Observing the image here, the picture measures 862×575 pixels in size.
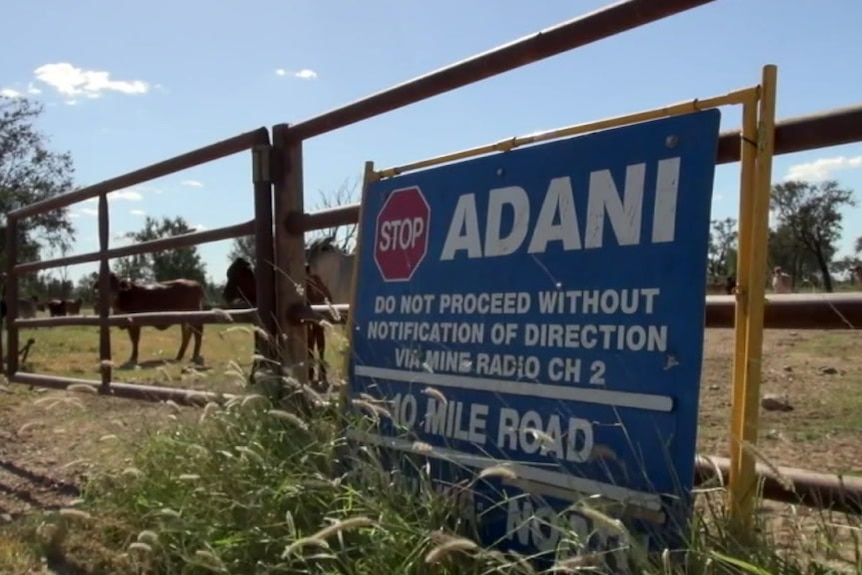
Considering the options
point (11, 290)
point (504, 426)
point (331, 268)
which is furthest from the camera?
point (331, 268)

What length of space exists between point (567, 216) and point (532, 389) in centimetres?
49

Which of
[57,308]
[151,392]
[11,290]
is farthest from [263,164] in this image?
[57,308]

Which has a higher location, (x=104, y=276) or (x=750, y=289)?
(x=750, y=289)

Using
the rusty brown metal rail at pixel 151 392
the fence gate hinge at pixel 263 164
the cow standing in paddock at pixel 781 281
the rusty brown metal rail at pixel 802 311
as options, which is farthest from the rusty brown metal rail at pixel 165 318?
the rusty brown metal rail at pixel 802 311

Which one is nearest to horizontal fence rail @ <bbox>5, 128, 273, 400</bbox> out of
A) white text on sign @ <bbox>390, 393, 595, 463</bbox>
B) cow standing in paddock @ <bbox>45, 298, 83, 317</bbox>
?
Result: white text on sign @ <bbox>390, 393, 595, 463</bbox>

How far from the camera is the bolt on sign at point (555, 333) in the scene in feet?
7.35

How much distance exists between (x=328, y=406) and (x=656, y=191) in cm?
147

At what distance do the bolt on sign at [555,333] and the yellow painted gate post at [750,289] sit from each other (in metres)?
0.09

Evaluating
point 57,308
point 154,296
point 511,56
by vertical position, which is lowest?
point 57,308

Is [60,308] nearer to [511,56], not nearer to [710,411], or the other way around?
[710,411]

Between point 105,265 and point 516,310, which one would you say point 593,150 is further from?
point 105,265

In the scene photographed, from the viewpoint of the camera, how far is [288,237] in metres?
4.20

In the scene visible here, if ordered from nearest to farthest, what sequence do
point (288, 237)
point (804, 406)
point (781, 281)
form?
point (781, 281) → point (288, 237) → point (804, 406)

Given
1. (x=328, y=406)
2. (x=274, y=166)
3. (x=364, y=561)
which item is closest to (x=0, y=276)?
(x=274, y=166)
